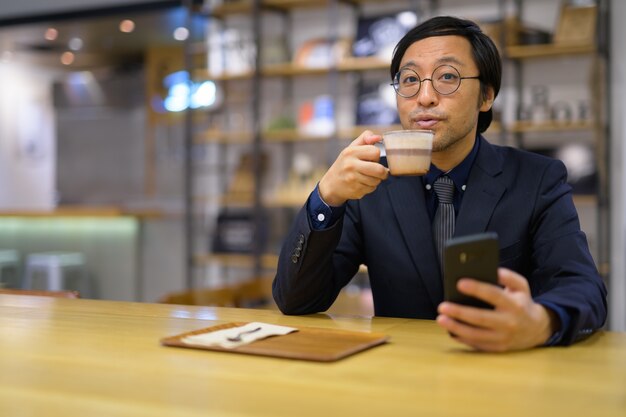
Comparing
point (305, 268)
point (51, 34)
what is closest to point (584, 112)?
point (305, 268)

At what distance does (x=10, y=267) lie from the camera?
7828 mm

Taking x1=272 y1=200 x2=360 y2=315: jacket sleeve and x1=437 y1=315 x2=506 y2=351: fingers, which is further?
x1=272 y1=200 x2=360 y2=315: jacket sleeve

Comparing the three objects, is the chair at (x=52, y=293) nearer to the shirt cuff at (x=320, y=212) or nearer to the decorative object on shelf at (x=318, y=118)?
the shirt cuff at (x=320, y=212)

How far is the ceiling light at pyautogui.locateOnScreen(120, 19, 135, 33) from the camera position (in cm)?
865

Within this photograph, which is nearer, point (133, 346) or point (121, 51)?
point (133, 346)

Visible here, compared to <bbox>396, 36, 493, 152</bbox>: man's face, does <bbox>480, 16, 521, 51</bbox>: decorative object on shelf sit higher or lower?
higher

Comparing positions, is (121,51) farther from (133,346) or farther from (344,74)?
(133,346)

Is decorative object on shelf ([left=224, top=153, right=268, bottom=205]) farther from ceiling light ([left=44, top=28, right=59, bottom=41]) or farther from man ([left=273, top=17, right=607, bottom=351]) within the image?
man ([left=273, top=17, right=607, bottom=351])

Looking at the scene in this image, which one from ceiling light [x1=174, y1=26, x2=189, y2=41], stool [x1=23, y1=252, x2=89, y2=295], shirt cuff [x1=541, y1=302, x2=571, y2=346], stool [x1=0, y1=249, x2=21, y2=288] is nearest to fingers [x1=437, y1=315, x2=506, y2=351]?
shirt cuff [x1=541, y1=302, x2=571, y2=346]

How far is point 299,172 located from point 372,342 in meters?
4.68

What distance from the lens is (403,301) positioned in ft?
6.94

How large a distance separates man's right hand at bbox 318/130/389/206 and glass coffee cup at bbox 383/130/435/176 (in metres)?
0.05

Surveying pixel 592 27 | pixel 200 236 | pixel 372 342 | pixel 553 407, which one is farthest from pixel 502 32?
pixel 553 407

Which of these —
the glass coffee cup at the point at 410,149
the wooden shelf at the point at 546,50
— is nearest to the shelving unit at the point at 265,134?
the wooden shelf at the point at 546,50
